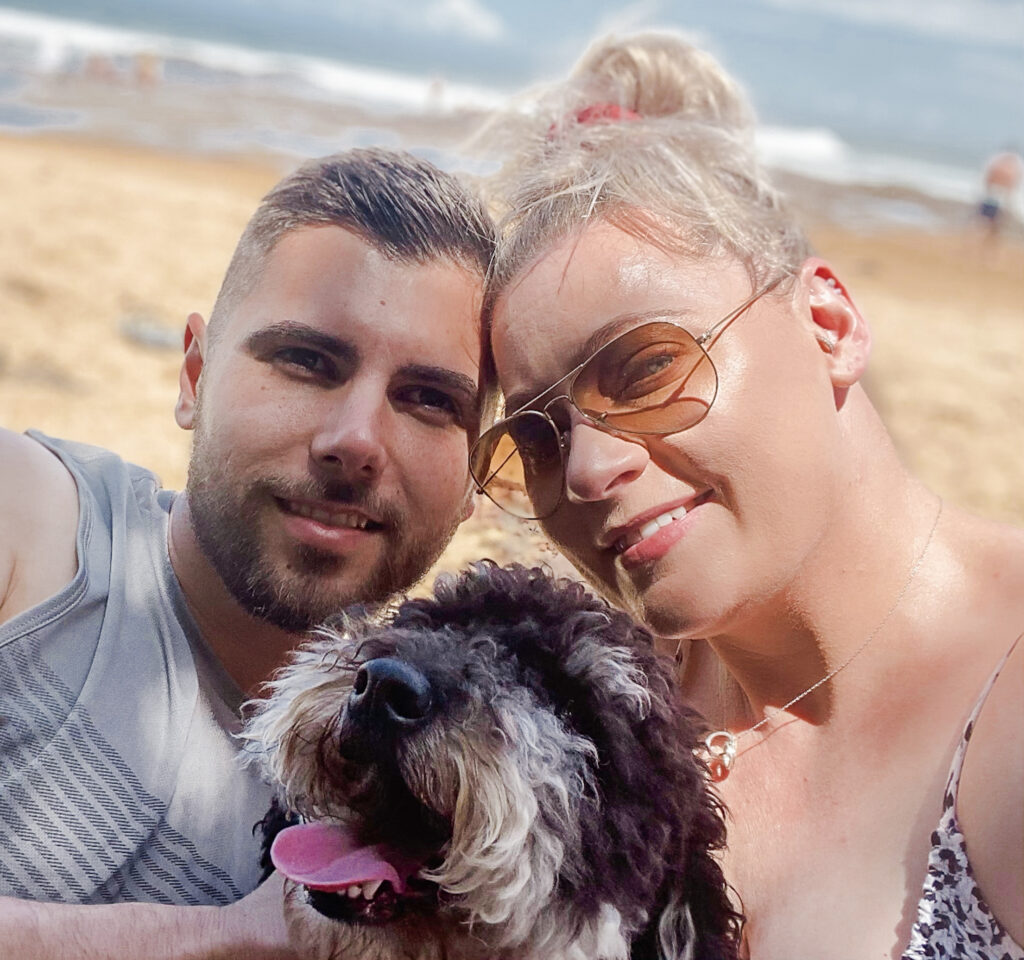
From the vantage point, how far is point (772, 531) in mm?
2229

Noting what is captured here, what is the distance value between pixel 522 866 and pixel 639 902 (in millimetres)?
232

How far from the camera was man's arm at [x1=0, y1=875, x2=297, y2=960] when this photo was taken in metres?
2.04

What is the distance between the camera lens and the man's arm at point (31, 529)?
2.46 metres

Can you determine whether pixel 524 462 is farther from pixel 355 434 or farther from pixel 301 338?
pixel 301 338

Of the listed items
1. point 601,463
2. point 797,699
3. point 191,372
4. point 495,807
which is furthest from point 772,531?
point 191,372

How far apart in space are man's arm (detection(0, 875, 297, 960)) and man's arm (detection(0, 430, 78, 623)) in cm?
66

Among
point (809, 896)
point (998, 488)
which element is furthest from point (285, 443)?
point (998, 488)

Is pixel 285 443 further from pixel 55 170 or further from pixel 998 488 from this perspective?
pixel 55 170

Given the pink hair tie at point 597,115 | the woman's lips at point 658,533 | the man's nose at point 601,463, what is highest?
the pink hair tie at point 597,115

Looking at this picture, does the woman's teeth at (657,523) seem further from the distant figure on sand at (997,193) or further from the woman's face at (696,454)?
the distant figure on sand at (997,193)

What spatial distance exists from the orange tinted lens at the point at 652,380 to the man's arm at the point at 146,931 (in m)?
1.11

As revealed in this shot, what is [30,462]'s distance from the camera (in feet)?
8.50

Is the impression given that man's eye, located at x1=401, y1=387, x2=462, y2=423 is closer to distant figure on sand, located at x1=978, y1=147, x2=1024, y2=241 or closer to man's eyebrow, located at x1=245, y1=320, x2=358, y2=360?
man's eyebrow, located at x1=245, y1=320, x2=358, y2=360

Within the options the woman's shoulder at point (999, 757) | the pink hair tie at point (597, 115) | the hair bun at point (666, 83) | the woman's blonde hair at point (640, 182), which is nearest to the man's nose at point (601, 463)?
the woman's blonde hair at point (640, 182)
